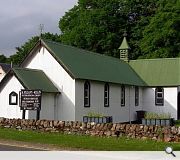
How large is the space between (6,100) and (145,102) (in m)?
A: 18.0

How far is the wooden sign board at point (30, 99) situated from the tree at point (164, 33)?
31.9 meters

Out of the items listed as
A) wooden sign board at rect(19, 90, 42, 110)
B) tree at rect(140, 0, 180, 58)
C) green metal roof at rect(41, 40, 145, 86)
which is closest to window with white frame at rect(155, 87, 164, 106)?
green metal roof at rect(41, 40, 145, 86)

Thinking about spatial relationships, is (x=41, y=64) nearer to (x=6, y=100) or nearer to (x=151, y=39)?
(x=6, y=100)

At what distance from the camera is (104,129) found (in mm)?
24391

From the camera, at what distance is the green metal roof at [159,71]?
45625 mm

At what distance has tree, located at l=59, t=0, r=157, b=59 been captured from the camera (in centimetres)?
6284

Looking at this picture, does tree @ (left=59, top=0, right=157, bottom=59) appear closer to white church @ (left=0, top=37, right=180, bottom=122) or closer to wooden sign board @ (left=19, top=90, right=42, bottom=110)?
white church @ (left=0, top=37, right=180, bottom=122)

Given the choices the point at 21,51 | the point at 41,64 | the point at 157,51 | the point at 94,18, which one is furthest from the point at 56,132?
the point at 21,51

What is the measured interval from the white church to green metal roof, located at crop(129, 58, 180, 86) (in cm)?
11

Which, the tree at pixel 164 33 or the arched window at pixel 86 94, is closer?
the arched window at pixel 86 94

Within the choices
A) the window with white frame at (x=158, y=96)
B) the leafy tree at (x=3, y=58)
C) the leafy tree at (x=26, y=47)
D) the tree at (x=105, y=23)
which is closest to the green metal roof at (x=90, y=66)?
the window with white frame at (x=158, y=96)

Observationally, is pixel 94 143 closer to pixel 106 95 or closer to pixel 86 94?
pixel 86 94

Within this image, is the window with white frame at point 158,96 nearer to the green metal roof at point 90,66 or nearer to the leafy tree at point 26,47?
the green metal roof at point 90,66
